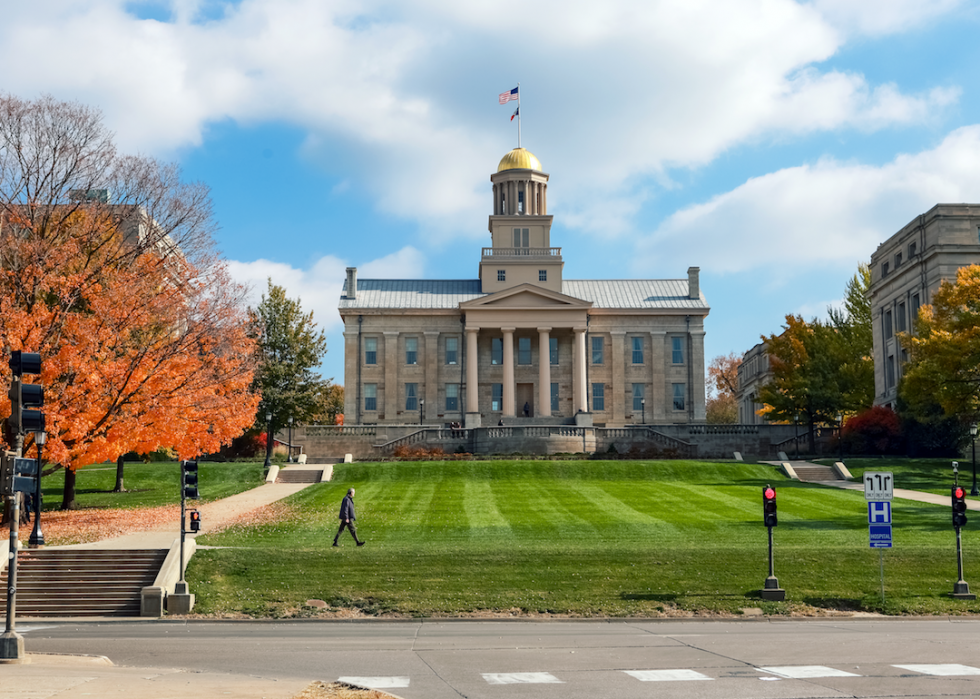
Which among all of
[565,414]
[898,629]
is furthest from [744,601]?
[565,414]

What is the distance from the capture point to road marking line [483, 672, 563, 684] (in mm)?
15789

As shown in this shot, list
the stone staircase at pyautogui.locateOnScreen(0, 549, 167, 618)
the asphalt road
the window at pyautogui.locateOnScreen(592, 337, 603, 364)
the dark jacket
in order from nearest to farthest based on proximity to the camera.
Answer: the asphalt road → the stone staircase at pyautogui.locateOnScreen(0, 549, 167, 618) → the dark jacket → the window at pyautogui.locateOnScreen(592, 337, 603, 364)

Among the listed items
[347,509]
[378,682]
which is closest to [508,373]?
[347,509]

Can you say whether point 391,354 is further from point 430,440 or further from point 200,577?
point 200,577

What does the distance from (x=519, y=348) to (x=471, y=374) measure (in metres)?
5.91

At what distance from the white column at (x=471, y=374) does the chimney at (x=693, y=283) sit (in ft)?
63.8

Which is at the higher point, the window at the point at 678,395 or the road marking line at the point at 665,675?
the window at the point at 678,395

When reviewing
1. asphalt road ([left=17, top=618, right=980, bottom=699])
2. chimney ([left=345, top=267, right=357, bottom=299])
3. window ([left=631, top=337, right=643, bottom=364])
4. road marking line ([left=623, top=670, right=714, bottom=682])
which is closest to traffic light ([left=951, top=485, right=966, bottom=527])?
asphalt road ([left=17, top=618, right=980, bottom=699])

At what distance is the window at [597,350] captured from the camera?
91.7m

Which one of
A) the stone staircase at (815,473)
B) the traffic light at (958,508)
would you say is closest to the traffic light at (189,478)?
the traffic light at (958,508)

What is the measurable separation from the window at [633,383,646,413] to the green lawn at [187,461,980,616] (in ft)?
145

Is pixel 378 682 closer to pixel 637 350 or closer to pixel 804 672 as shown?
pixel 804 672

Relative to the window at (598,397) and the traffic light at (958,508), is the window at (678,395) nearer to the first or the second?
the window at (598,397)

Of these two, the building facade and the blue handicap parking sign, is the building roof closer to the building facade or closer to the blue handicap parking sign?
the building facade
